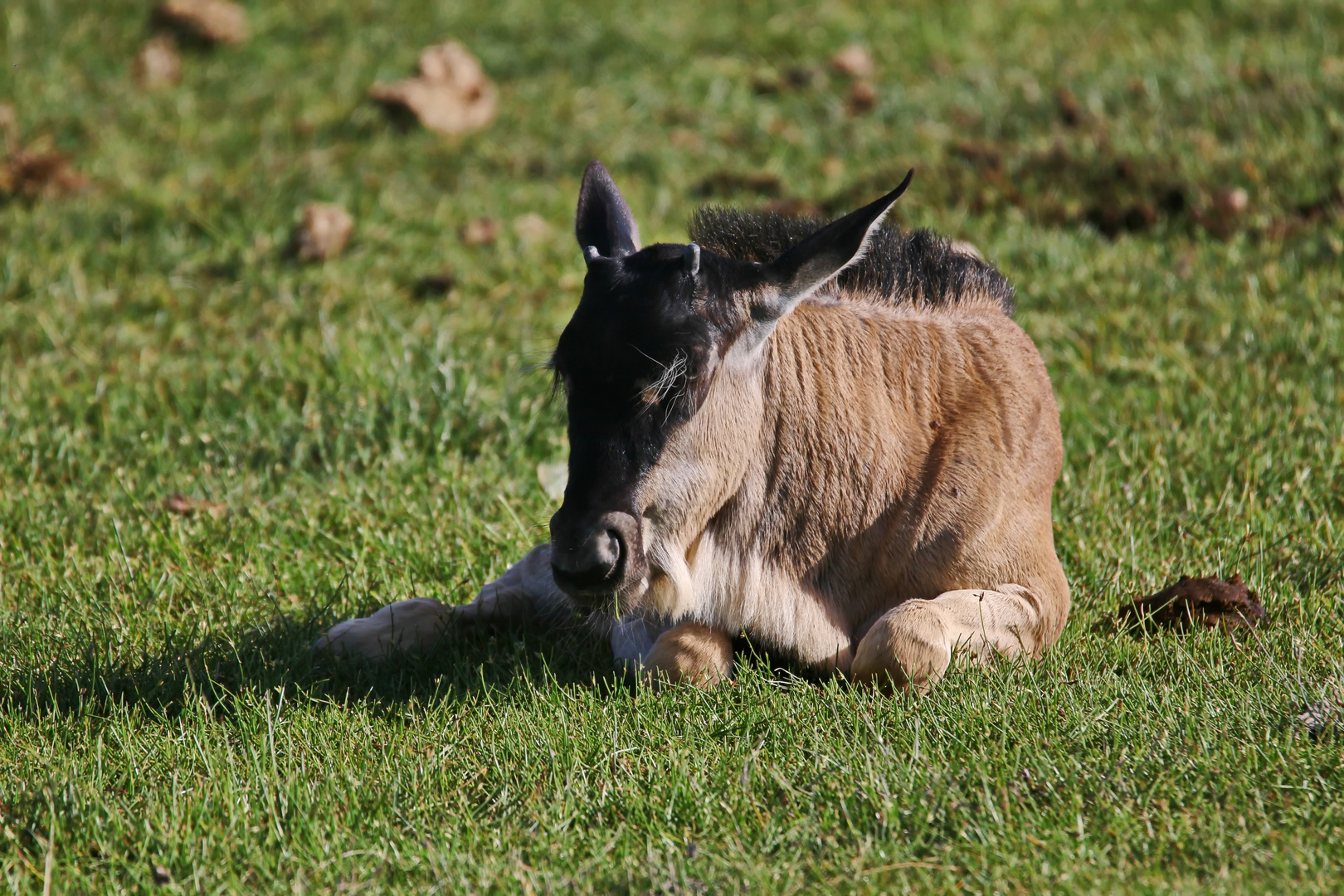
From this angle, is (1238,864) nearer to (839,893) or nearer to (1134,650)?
(839,893)

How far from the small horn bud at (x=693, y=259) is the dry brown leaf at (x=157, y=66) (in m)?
7.42

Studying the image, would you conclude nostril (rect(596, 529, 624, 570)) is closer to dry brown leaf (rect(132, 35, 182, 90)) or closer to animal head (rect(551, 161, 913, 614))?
animal head (rect(551, 161, 913, 614))

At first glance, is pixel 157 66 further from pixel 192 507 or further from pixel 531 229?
pixel 192 507

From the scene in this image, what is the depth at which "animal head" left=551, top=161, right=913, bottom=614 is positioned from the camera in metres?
3.62

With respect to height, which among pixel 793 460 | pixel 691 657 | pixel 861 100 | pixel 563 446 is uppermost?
pixel 861 100

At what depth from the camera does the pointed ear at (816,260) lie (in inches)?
146

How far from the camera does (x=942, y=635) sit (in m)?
3.93

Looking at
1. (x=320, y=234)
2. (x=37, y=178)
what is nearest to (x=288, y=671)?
(x=320, y=234)

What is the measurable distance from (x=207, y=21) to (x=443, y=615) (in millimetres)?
7207

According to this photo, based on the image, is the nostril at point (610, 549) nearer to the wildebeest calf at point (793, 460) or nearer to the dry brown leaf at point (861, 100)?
the wildebeest calf at point (793, 460)

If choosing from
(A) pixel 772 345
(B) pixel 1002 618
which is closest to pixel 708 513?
(A) pixel 772 345

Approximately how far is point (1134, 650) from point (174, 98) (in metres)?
7.89

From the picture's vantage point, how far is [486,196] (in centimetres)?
841

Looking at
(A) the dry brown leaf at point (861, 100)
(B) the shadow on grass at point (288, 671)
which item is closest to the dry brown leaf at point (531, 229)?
(A) the dry brown leaf at point (861, 100)
